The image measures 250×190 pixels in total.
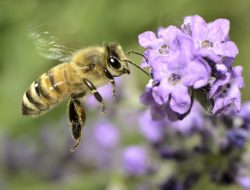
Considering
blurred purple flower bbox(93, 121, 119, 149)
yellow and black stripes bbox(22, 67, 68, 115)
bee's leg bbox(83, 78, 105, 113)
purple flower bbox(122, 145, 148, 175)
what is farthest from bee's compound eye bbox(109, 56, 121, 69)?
blurred purple flower bbox(93, 121, 119, 149)

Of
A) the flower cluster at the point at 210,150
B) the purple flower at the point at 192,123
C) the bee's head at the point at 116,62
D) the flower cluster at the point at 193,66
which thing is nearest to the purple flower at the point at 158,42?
the flower cluster at the point at 193,66

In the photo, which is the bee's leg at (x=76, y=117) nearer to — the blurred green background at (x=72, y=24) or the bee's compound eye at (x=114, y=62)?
the bee's compound eye at (x=114, y=62)

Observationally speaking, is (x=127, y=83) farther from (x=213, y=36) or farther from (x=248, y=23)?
(x=213, y=36)

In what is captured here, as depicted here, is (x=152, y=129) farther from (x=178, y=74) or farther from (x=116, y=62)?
(x=178, y=74)

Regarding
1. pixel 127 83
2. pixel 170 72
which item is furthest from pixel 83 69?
pixel 127 83

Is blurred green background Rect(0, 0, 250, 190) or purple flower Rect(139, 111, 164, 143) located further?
blurred green background Rect(0, 0, 250, 190)

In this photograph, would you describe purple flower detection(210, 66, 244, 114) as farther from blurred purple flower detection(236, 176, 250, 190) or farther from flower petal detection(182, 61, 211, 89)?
blurred purple flower detection(236, 176, 250, 190)

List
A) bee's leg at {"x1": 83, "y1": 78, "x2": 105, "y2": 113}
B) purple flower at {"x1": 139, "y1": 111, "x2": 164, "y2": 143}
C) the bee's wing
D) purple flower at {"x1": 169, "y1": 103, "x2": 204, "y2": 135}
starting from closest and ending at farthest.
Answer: bee's leg at {"x1": 83, "y1": 78, "x2": 105, "y2": 113} < the bee's wing < purple flower at {"x1": 169, "y1": 103, "x2": 204, "y2": 135} < purple flower at {"x1": 139, "y1": 111, "x2": 164, "y2": 143}
